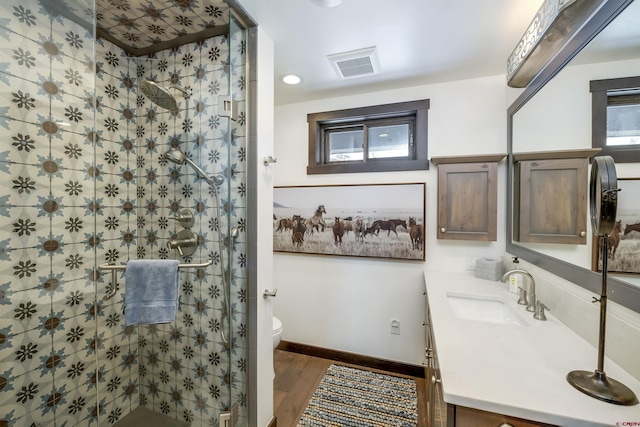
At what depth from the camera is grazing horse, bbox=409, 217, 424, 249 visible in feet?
6.73

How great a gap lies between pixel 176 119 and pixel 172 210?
1.75ft

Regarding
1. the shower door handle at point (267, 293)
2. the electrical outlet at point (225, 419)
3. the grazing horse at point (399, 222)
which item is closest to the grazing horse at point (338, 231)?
the grazing horse at point (399, 222)

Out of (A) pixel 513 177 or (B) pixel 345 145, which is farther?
(B) pixel 345 145

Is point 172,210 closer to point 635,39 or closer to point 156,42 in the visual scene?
point 156,42

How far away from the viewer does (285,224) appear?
2.47 m

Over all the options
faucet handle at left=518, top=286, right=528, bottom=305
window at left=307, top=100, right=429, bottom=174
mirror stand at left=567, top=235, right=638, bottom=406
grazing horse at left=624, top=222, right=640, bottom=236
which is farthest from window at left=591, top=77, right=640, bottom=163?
window at left=307, top=100, right=429, bottom=174

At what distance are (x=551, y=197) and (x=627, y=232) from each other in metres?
0.59

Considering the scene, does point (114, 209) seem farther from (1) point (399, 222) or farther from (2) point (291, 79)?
(1) point (399, 222)

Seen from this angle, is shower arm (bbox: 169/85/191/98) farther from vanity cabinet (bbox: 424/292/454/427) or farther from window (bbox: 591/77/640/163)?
window (bbox: 591/77/640/163)

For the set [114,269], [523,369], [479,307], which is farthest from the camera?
[479,307]

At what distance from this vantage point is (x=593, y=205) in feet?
2.40

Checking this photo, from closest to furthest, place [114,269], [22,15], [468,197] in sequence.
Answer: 1. [22,15]
2. [114,269]
3. [468,197]

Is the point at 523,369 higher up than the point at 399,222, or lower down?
lower down

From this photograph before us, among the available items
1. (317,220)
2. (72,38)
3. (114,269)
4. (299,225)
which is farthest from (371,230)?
(72,38)
